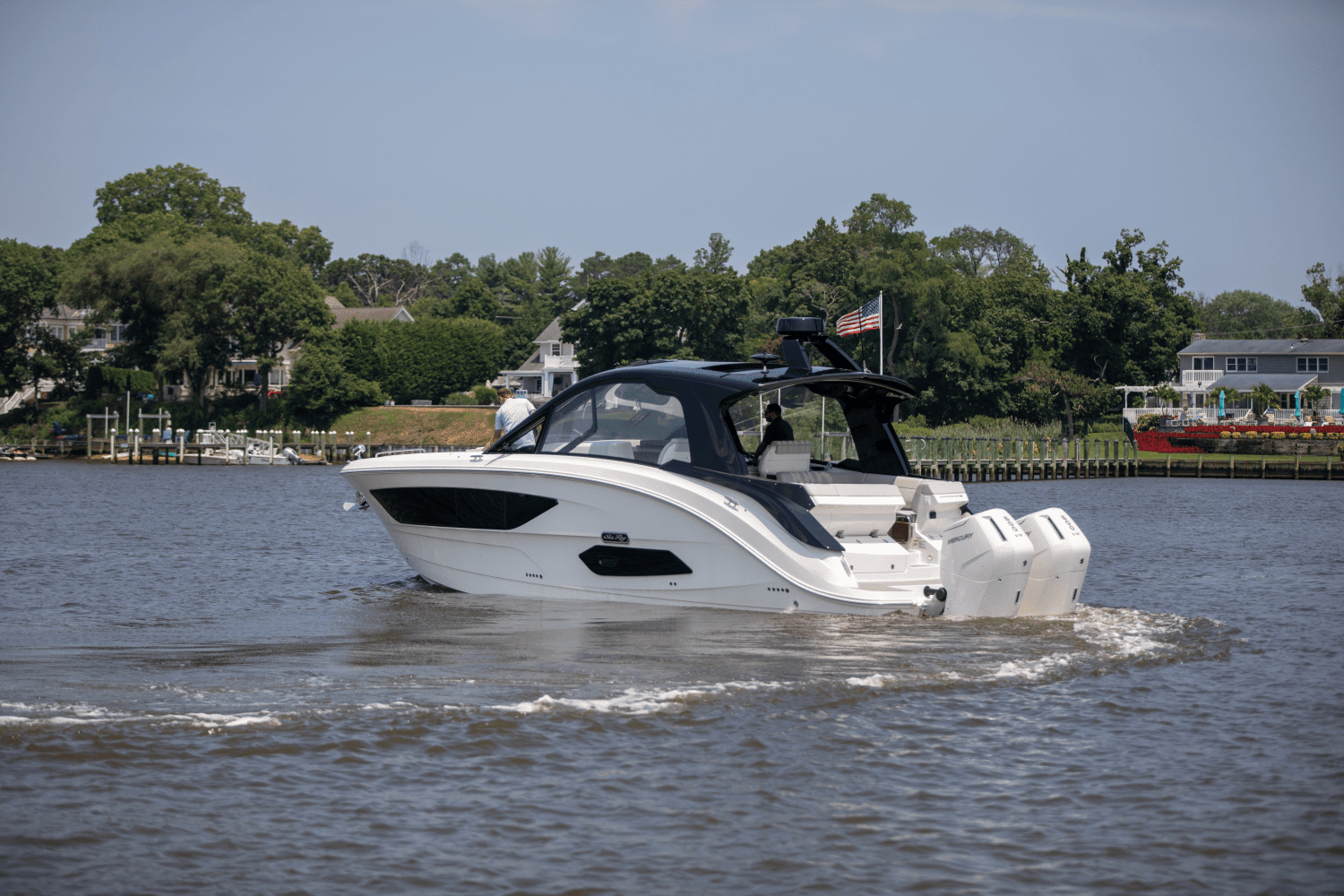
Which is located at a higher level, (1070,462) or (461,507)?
(1070,462)

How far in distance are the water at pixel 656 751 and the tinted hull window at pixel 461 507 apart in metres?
0.74

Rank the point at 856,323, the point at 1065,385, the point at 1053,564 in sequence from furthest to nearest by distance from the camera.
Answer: the point at 1065,385, the point at 856,323, the point at 1053,564

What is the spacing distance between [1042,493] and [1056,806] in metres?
37.3

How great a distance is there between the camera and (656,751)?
6188 mm

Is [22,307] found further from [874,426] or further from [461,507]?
[874,426]

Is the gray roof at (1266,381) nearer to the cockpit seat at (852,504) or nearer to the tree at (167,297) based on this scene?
the tree at (167,297)

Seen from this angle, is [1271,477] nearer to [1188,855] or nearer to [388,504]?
[388,504]

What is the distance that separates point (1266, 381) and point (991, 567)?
7822 centimetres

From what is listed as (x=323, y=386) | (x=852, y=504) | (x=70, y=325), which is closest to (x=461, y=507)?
(x=852, y=504)

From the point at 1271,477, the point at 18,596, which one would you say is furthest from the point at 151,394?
the point at 18,596

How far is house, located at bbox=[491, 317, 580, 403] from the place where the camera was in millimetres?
90125

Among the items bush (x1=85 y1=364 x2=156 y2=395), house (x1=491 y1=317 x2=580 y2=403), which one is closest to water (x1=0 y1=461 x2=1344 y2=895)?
bush (x1=85 y1=364 x2=156 y2=395)

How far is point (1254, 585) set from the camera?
14594 mm

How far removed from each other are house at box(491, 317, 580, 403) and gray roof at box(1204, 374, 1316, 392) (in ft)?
143
